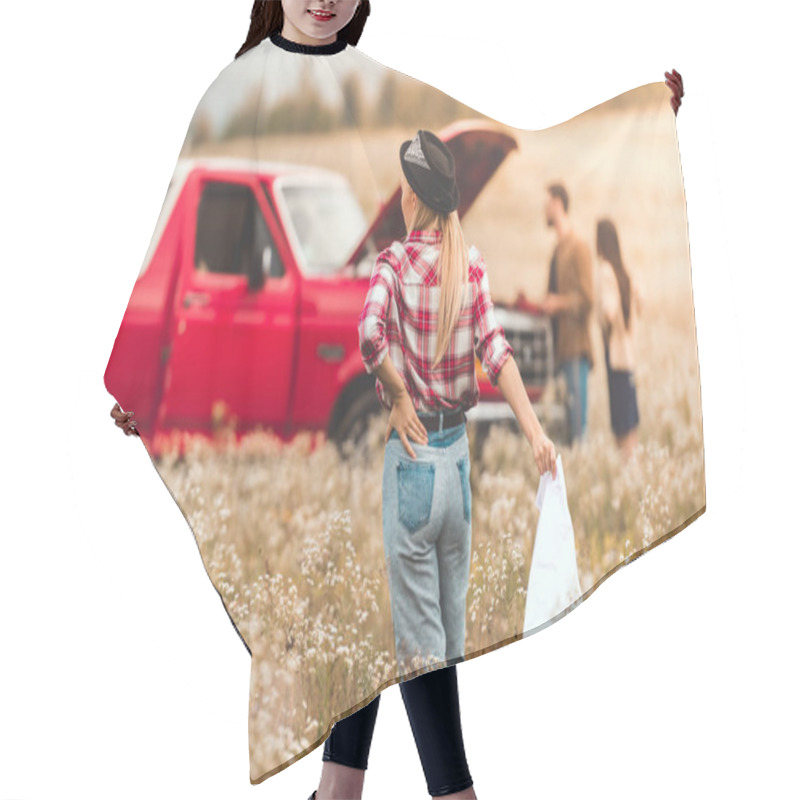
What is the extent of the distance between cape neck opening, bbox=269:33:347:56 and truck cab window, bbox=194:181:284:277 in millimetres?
372

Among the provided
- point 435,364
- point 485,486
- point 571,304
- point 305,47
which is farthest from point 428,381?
point 305,47

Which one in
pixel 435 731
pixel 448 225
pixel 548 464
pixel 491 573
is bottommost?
pixel 435 731

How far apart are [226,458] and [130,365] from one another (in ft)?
1.04

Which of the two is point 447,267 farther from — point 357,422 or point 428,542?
point 428,542

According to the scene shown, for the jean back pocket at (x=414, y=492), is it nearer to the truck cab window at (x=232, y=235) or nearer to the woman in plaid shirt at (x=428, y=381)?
the woman in plaid shirt at (x=428, y=381)

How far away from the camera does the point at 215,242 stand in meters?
3.86

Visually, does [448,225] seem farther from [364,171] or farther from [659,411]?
[659,411]

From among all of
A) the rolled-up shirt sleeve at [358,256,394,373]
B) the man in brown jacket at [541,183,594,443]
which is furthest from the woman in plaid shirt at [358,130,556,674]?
the man in brown jacket at [541,183,594,443]

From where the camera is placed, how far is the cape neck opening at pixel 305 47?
3.96m

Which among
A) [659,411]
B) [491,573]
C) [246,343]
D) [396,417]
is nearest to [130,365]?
[246,343]

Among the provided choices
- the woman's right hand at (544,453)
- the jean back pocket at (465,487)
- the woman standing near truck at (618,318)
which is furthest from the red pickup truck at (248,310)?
the woman standing near truck at (618,318)

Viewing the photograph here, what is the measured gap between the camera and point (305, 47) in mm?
3963

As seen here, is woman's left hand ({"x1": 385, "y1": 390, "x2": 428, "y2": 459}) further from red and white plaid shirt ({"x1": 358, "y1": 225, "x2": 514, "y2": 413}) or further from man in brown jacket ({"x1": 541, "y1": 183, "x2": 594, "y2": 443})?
man in brown jacket ({"x1": 541, "y1": 183, "x2": 594, "y2": 443})

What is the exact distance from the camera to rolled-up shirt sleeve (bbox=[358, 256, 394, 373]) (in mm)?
3912
